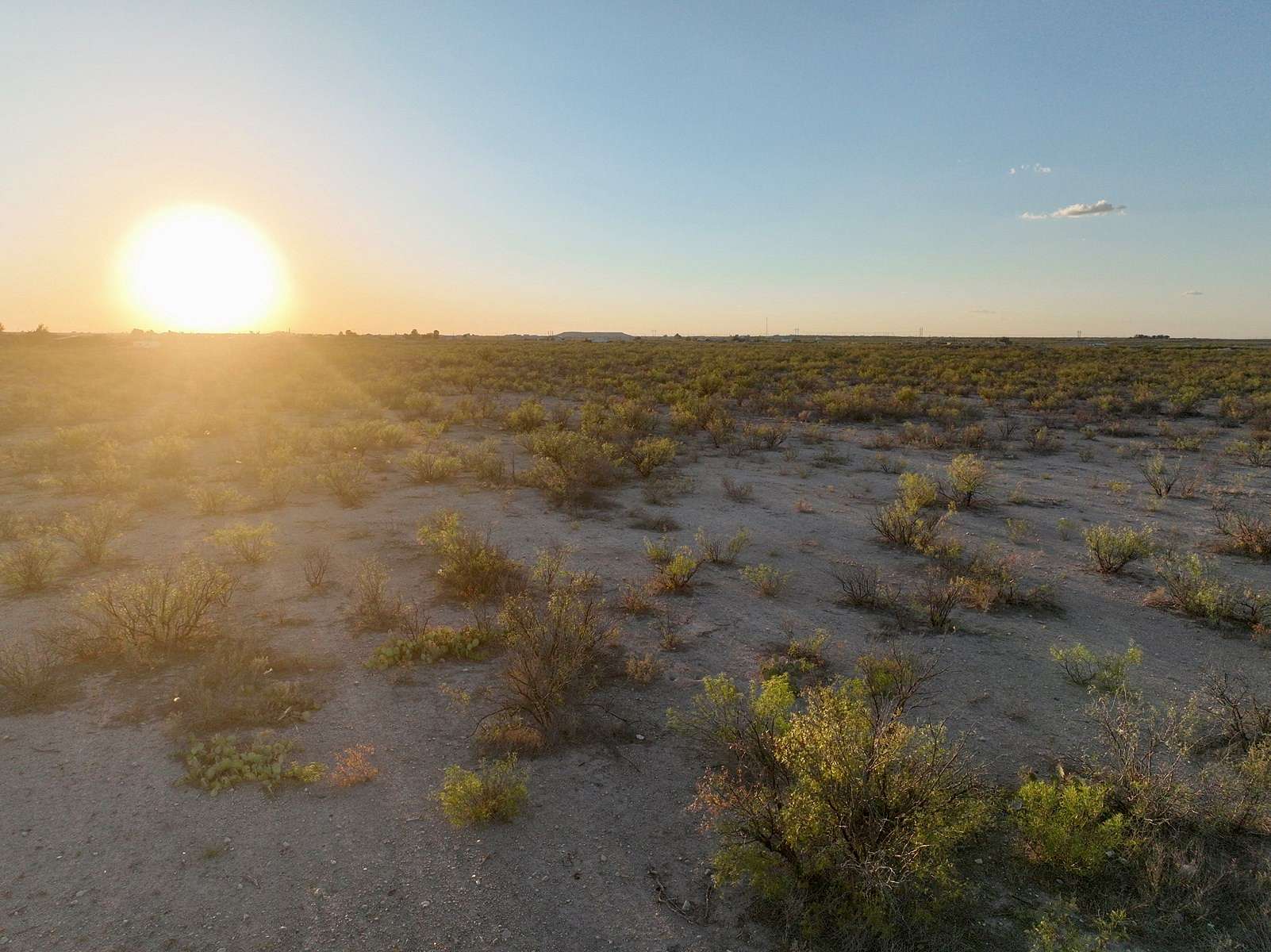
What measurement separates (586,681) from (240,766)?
7.43 feet

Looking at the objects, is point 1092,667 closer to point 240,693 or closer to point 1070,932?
point 1070,932

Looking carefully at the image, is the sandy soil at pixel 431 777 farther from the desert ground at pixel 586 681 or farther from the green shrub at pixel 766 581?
the green shrub at pixel 766 581

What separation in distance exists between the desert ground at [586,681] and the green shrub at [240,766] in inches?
1.2

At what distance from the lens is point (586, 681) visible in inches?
199

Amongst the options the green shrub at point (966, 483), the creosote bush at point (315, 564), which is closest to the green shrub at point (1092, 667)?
the green shrub at point (966, 483)

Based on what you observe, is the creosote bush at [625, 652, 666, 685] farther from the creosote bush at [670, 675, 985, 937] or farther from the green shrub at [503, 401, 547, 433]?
the green shrub at [503, 401, 547, 433]

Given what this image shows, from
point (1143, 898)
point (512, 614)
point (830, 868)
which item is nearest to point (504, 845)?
point (830, 868)

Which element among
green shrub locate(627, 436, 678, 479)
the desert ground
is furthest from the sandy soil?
green shrub locate(627, 436, 678, 479)

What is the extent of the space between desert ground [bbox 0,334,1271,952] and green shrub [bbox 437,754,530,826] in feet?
0.18

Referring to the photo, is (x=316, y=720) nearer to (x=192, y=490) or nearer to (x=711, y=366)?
(x=192, y=490)

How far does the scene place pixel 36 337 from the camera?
4341 cm

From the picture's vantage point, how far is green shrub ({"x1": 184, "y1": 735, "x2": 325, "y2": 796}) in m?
4.02

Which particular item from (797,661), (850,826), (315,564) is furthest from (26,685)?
(797,661)

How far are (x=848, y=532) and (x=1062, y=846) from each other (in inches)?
230
